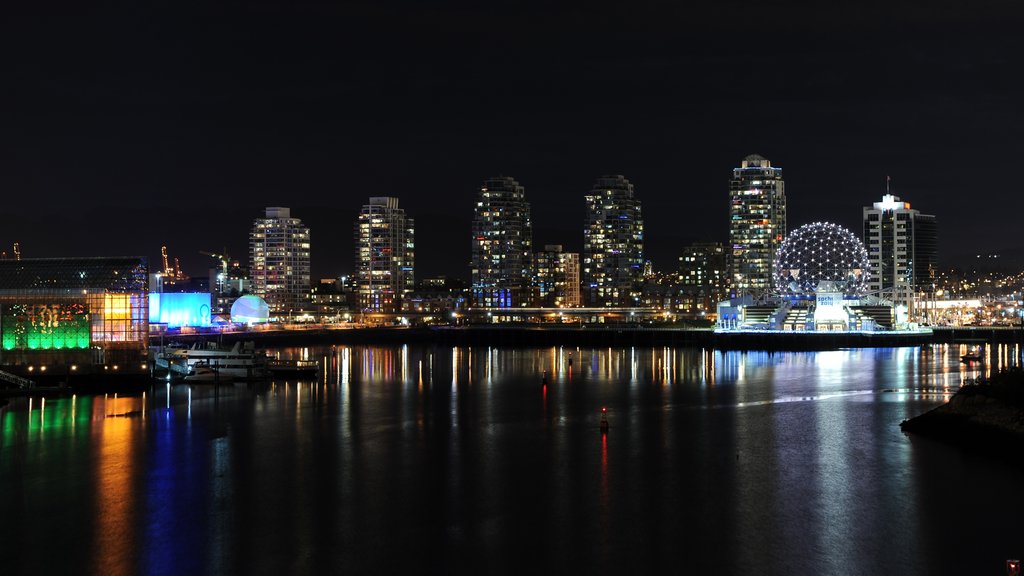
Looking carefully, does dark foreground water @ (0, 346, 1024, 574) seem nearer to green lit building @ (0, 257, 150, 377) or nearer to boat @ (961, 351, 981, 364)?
green lit building @ (0, 257, 150, 377)

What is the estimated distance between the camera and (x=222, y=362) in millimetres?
67062

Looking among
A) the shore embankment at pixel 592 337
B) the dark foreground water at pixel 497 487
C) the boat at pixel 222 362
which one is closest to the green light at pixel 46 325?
the boat at pixel 222 362

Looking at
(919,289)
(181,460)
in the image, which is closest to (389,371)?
(181,460)

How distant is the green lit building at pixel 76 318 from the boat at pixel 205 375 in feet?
13.1

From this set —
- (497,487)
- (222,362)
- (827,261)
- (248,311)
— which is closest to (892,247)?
(827,261)

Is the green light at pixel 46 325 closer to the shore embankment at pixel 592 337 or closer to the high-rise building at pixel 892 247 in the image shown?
the shore embankment at pixel 592 337

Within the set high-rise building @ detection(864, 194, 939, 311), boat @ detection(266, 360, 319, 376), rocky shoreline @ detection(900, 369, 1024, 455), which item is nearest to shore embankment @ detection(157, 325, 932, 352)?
boat @ detection(266, 360, 319, 376)

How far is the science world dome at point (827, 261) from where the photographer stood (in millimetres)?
115875

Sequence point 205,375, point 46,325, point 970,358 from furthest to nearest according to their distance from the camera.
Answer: point 970,358 → point 205,375 → point 46,325

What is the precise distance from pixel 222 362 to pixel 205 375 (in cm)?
222

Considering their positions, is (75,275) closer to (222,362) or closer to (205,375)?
(205,375)

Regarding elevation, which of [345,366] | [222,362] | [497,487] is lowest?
[497,487]

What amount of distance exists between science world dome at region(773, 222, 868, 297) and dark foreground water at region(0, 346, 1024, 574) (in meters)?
62.9

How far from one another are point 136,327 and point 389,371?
2072 centimetres
